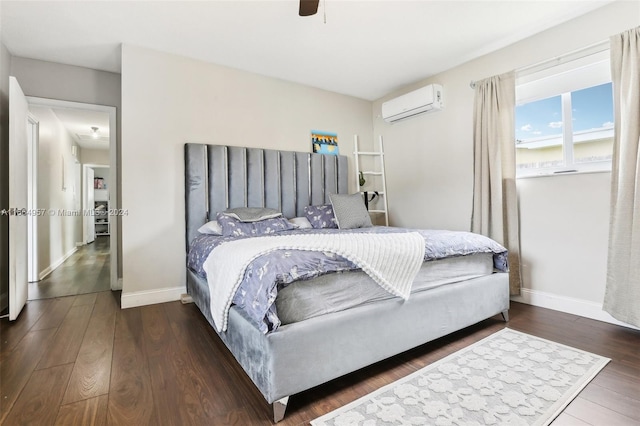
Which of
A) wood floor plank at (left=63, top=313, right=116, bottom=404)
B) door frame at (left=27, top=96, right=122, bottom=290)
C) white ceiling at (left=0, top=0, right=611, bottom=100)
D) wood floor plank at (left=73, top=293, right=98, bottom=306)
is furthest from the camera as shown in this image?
door frame at (left=27, top=96, right=122, bottom=290)

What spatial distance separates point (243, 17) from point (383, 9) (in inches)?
43.8

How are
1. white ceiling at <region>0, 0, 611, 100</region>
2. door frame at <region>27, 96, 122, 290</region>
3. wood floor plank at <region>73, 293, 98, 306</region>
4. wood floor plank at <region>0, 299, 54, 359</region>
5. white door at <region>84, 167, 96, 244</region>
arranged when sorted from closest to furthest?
wood floor plank at <region>0, 299, 54, 359</region> → white ceiling at <region>0, 0, 611, 100</region> → wood floor plank at <region>73, 293, 98, 306</region> → door frame at <region>27, 96, 122, 290</region> → white door at <region>84, 167, 96, 244</region>

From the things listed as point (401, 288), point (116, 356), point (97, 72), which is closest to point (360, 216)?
point (401, 288)

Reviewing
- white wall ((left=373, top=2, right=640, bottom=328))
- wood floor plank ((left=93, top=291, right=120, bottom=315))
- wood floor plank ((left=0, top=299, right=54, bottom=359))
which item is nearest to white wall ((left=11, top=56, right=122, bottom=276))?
wood floor plank ((left=93, top=291, right=120, bottom=315))

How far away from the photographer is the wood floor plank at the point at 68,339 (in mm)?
1778

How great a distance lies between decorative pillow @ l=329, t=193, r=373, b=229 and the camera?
3084 mm

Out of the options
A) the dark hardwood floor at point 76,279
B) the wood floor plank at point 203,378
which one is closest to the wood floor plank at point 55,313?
the dark hardwood floor at point 76,279

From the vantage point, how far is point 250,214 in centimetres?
288

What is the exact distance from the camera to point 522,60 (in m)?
2.77

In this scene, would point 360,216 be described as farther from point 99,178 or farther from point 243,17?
point 99,178

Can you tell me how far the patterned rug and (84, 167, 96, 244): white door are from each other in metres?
7.37

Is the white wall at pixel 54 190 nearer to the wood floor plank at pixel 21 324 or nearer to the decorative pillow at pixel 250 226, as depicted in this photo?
the wood floor plank at pixel 21 324

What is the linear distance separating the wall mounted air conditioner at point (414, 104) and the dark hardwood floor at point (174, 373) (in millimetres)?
2292

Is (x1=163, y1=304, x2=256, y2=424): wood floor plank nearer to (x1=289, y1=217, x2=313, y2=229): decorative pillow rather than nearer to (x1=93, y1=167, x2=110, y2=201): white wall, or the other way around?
(x1=289, y1=217, x2=313, y2=229): decorative pillow
